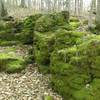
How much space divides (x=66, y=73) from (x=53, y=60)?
41.7 inches

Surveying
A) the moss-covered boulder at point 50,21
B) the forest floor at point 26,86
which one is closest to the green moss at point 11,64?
the forest floor at point 26,86

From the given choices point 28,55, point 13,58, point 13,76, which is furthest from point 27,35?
point 13,76

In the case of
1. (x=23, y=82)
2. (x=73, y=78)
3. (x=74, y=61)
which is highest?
(x=74, y=61)

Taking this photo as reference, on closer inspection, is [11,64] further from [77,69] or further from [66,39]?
[77,69]

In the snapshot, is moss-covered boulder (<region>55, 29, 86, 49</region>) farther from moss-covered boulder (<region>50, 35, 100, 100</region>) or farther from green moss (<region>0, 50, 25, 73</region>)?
green moss (<region>0, 50, 25, 73</region>)

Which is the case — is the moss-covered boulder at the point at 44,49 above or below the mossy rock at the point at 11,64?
above

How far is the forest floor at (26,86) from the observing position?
28.7 feet

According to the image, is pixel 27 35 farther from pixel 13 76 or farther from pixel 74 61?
pixel 74 61

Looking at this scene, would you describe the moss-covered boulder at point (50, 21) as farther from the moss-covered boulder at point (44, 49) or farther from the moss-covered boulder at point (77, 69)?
the moss-covered boulder at point (77, 69)

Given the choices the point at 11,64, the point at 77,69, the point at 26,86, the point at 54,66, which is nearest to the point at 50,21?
the point at 11,64

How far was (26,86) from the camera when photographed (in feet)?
31.2

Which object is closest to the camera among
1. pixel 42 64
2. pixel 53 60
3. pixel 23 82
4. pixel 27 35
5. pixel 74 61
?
pixel 74 61

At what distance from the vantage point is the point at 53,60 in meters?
9.27

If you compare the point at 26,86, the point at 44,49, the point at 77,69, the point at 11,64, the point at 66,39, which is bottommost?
the point at 26,86
